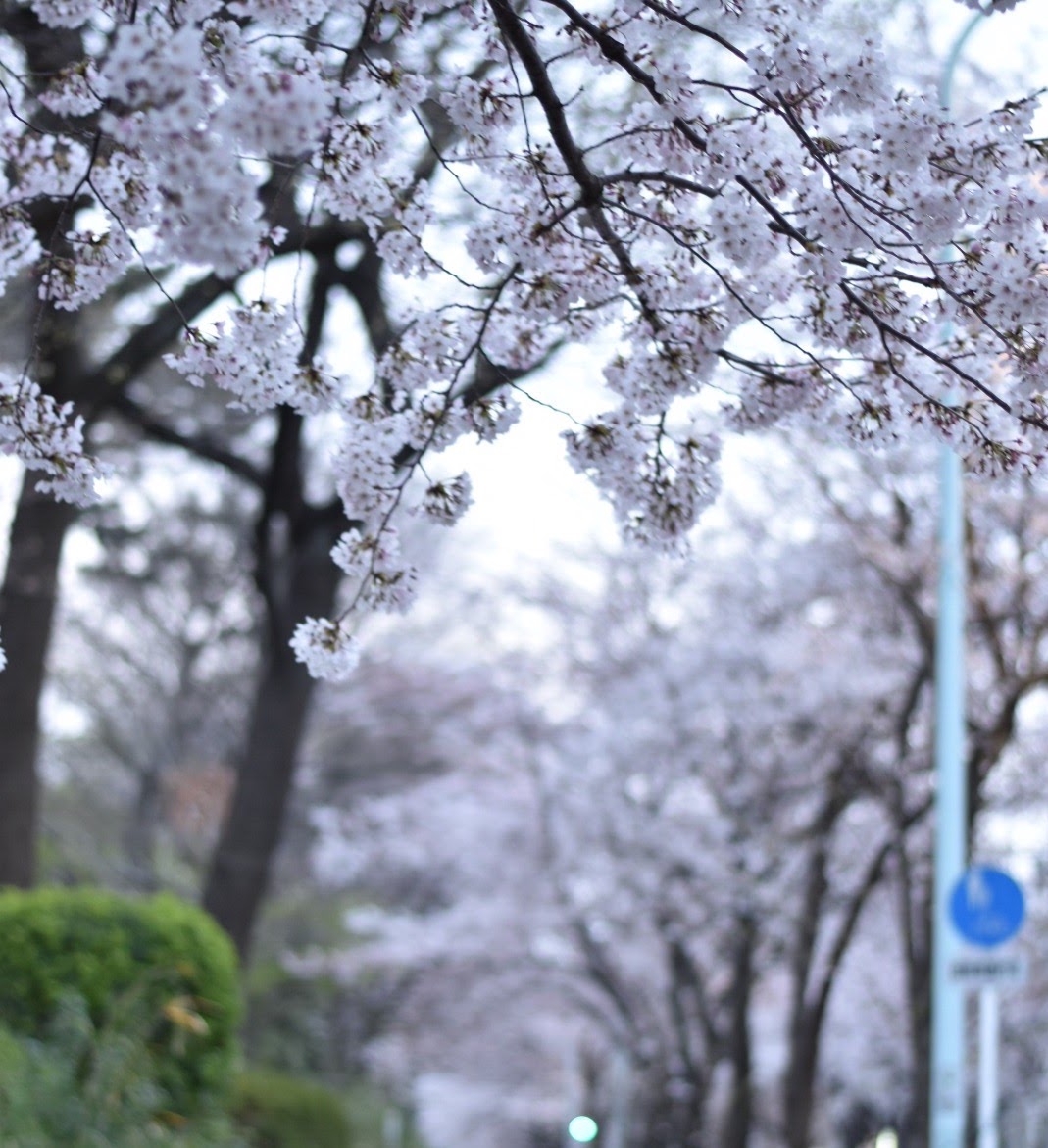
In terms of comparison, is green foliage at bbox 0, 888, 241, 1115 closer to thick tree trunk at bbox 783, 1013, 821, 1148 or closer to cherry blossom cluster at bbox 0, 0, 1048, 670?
cherry blossom cluster at bbox 0, 0, 1048, 670

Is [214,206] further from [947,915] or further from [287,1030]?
[287,1030]

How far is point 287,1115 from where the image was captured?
10.9m

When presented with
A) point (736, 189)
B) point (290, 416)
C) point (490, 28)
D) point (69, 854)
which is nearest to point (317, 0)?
point (490, 28)

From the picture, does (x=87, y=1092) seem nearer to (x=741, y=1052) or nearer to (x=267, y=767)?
(x=267, y=767)

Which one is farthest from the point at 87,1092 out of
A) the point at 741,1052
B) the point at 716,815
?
the point at 716,815

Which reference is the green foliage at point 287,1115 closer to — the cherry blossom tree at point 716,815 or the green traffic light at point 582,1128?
the cherry blossom tree at point 716,815

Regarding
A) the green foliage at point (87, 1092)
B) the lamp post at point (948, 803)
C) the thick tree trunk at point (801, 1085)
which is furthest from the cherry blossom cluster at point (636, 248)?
the thick tree trunk at point (801, 1085)

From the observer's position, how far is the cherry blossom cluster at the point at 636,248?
3.38m

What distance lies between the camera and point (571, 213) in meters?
3.87

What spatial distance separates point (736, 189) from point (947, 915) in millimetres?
6408

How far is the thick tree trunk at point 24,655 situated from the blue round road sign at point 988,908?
5.75 meters

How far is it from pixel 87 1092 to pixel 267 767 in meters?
5.92

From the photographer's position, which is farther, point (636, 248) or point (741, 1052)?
point (741, 1052)

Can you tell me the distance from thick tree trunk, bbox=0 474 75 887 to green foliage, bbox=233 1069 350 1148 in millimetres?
2095
